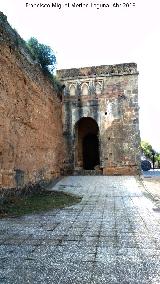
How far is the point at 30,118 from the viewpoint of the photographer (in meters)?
10.8

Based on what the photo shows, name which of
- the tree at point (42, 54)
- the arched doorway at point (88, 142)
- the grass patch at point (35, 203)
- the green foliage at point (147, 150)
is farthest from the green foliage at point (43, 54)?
the green foliage at point (147, 150)

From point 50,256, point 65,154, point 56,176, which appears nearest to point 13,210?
point 50,256

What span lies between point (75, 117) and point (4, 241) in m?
12.5

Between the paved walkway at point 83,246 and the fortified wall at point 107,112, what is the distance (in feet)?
28.0

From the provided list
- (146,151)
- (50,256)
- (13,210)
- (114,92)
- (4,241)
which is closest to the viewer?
(50,256)

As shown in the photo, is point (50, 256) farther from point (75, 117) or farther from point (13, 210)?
point (75, 117)

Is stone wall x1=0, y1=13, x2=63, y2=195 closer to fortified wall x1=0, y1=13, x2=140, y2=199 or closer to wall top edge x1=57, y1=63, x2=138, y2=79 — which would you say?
fortified wall x1=0, y1=13, x2=140, y2=199

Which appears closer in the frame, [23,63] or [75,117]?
[23,63]

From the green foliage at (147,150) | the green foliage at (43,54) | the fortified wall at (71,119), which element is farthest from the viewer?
the green foliage at (147,150)

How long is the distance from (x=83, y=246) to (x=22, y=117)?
6298 mm

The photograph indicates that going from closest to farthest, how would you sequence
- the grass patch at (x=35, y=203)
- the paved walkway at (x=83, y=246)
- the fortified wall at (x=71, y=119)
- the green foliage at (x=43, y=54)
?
the paved walkway at (x=83, y=246)
the grass patch at (x=35, y=203)
the fortified wall at (x=71, y=119)
the green foliage at (x=43, y=54)

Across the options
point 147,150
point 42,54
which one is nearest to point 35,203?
point 42,54

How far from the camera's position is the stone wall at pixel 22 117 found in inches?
339

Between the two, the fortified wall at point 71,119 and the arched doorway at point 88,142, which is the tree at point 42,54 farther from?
the arched doorway at point 88,142
